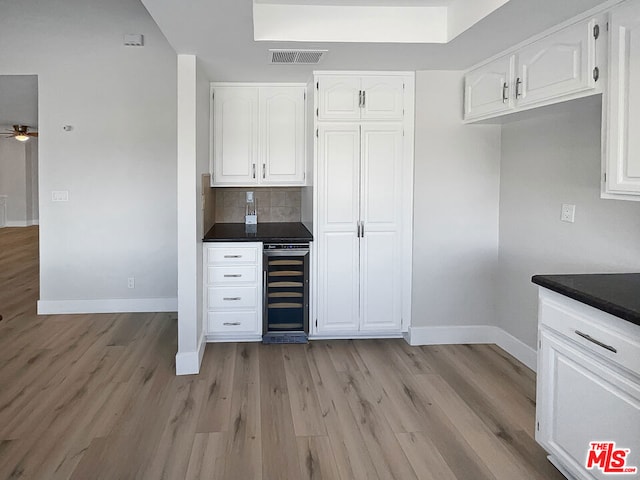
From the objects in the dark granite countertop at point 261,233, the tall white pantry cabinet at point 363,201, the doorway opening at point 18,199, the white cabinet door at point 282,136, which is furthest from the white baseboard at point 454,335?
the doorway opening at point 18,199

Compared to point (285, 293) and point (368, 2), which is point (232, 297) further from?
point (368, 2)

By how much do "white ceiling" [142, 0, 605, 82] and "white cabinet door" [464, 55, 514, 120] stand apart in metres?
0.10

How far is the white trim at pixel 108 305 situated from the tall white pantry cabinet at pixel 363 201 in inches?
77.1

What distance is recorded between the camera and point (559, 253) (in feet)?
11.6

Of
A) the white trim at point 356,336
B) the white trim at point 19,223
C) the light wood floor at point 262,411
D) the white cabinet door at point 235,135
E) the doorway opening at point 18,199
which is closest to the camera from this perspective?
the light wood floor at point 262,411

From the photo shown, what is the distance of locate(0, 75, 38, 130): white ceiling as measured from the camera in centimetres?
569

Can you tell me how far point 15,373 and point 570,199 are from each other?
160 inches

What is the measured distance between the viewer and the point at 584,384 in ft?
7.11

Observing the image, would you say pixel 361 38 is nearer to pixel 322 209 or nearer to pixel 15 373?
pixel 322 209

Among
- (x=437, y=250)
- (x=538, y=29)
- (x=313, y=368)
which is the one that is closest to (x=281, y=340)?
(x=313, y=368)

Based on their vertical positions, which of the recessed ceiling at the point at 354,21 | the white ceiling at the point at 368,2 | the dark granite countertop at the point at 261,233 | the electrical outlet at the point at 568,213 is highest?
the white ceiling at the point at 368,2

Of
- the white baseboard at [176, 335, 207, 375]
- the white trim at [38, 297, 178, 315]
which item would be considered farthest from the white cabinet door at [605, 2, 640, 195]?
the white trim at [38, 297, 178, 315]

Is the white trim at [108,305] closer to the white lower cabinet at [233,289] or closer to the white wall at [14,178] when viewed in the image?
the white lower cabinet at [233,289]

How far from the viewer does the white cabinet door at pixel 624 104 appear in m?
2.35
